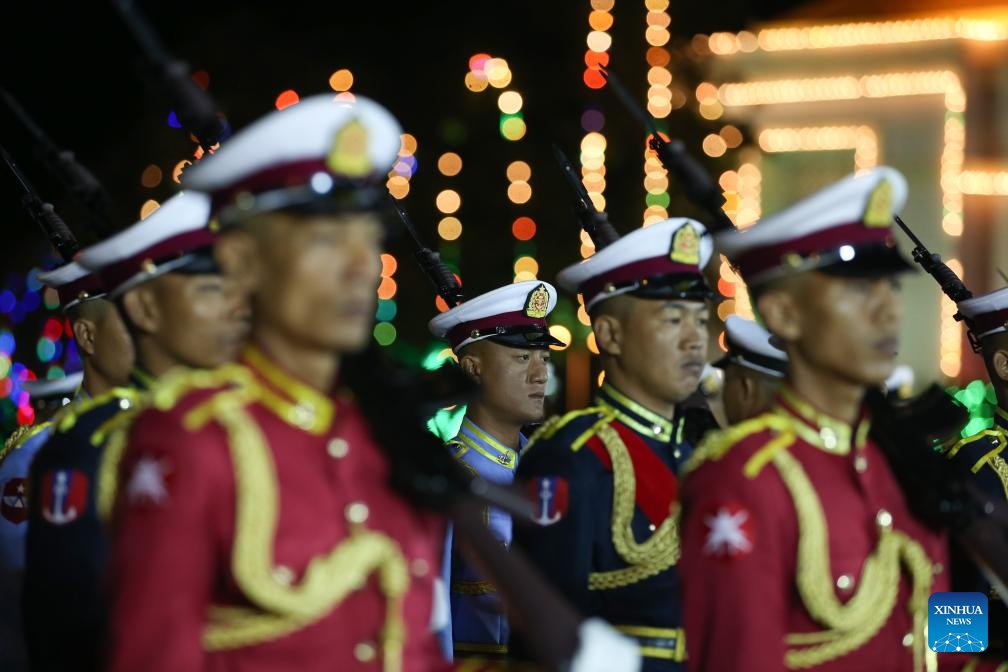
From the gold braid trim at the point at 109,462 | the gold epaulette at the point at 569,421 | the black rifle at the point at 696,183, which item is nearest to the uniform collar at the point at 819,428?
the black rifle at the point at 696,183

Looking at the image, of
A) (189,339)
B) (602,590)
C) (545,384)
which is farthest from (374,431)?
(545,384)

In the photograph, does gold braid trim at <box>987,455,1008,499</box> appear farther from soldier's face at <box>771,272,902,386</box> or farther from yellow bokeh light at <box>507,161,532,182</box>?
yellow bokeh light at <box>507,161,532,182</box>

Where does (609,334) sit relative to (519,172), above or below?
below

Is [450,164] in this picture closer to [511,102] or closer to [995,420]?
[511,102]

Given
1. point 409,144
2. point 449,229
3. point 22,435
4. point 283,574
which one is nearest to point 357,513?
point 283,574

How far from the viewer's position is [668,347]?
574cm

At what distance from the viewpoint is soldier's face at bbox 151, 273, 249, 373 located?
15.5ft

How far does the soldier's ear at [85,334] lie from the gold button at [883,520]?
3.69 meters

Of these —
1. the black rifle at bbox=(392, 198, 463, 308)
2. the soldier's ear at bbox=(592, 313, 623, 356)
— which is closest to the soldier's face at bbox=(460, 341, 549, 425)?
the black rifle at bbox=(392, 198, 463, 308)

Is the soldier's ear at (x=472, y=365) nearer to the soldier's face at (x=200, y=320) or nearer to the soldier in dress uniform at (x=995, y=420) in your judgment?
the soldier in dress uniform at (x=995, y=420)

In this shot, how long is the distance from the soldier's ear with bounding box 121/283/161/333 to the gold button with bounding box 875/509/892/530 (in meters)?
2.43

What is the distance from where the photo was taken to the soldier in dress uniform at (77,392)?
6199mm

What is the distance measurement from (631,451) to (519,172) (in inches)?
686

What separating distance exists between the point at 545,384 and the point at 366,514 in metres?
4.70
